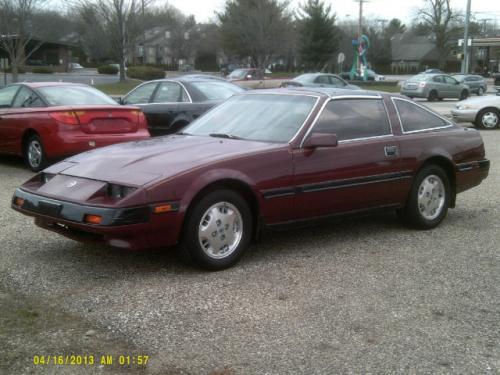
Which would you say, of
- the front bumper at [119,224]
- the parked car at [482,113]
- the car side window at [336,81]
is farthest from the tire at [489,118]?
the front bumper at [119,224]

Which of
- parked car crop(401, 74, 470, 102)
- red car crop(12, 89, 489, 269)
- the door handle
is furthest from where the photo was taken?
parked car crop(401, 74, 470, 102)

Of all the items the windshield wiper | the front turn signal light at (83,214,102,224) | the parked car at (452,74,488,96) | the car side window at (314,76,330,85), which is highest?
the windshield wiper

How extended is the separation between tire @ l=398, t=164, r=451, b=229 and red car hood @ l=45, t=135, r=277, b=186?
70.6 inches

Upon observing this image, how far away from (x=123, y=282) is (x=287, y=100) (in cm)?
231

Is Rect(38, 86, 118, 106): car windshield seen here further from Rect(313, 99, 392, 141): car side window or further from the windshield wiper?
Rect(313, 99, 392, 141): car side window

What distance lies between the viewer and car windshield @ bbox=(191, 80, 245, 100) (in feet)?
36.7

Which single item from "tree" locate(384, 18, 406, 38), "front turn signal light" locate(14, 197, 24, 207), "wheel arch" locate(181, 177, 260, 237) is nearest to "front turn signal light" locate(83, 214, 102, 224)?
"wheel arch" locate(181, 177, 260, 237)

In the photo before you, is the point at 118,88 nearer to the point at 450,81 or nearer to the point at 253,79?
the point at 253,79

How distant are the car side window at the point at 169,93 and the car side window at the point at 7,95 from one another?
2.34m

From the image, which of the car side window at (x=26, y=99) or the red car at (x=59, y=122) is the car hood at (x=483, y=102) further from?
the car side window at (x=26, y=99)

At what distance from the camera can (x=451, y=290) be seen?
478 centimetres

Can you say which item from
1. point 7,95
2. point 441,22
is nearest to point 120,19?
point 7,95

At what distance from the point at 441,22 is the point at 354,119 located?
81804 mm

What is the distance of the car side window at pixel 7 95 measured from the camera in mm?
10234
